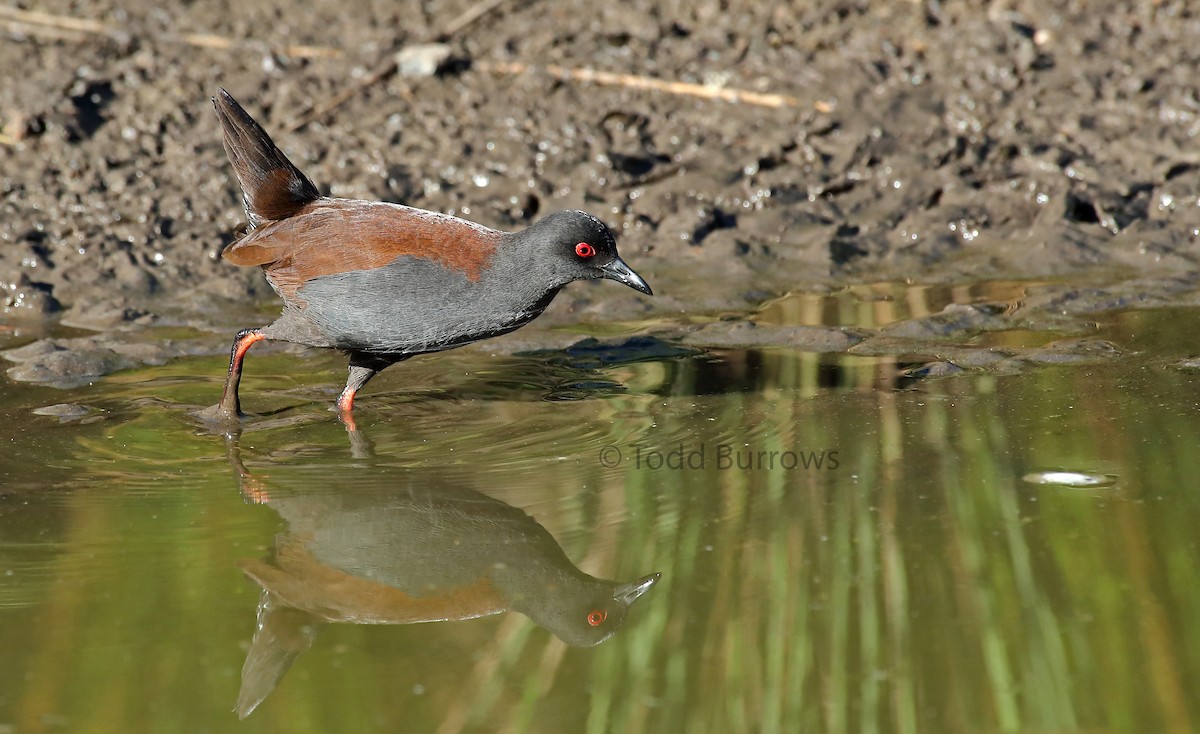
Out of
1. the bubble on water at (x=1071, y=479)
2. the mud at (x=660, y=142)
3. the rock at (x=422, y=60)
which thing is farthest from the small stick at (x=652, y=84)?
the bubble on water at (x=1071, y=479)

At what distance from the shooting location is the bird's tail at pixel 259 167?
18.5 feet

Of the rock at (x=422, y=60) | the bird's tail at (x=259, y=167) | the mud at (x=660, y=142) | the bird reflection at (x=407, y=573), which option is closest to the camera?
the bird reflection at (x=407, y=573)

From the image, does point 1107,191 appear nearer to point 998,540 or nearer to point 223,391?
point 998,540

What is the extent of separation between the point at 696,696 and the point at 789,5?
21.1 feet

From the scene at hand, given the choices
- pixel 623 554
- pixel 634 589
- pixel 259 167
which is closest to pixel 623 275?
pixel 259 167

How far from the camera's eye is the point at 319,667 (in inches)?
130

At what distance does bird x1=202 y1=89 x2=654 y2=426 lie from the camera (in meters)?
5.23

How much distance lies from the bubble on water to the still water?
0.01 meters

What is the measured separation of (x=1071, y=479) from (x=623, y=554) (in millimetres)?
1532

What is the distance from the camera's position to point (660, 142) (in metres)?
7.93

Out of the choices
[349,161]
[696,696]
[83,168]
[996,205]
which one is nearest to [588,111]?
[349,161]

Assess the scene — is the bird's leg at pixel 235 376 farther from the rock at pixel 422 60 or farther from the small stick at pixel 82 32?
the small stick at pixel 82 32

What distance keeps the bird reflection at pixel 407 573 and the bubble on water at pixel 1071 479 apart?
1.42 meters

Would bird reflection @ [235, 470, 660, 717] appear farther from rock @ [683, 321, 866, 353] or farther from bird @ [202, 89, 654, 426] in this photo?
rock @ [683, 321, 866, 353]
